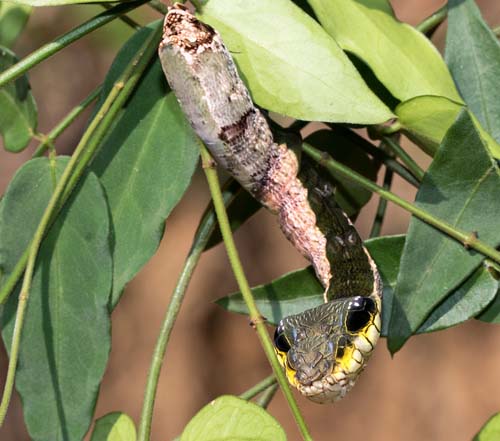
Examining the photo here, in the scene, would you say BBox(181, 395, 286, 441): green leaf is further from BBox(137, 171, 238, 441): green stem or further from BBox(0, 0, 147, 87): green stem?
BBox(0, 0, 147, 87): green stem

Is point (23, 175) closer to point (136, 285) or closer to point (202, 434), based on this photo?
point (202, 434)

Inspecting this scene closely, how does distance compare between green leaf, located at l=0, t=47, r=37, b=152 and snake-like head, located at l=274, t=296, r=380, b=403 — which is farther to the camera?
green leaf, located at l=0, t=47, r=37, b=152

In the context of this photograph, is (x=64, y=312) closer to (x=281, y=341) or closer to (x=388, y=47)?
(x=281, y=341)

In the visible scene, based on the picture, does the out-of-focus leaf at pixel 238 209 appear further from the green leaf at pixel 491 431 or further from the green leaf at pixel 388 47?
the green leaf at pixel 491 431

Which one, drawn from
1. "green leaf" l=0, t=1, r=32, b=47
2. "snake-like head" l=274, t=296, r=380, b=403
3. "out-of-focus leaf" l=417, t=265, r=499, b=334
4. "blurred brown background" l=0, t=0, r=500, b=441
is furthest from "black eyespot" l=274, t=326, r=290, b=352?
"blurred brown background" l=0, t=0, r=500, b=441

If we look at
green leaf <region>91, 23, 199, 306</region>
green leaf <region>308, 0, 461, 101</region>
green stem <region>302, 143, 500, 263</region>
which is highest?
green leaf <region>308, 0, 461, 101</region>

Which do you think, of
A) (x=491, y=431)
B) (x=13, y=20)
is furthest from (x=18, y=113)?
(x=491, y=431)

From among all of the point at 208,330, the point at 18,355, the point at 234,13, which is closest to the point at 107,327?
the point at 18,355
